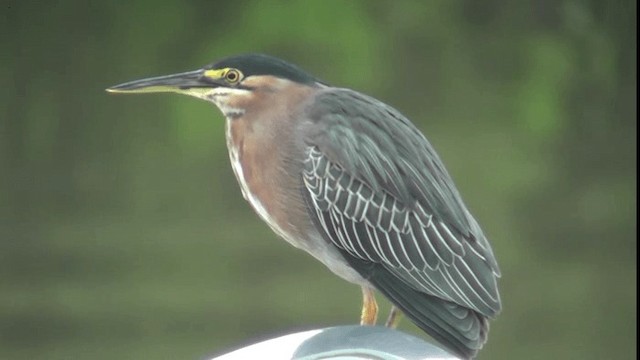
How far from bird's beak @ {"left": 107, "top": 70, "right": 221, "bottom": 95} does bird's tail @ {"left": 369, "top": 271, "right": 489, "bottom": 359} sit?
0.30m

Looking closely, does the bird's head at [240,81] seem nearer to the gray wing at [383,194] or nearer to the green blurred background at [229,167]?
the gray wing at [383,194]

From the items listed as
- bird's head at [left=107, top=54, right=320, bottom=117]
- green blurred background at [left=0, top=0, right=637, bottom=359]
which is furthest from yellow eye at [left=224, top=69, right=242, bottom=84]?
green blurred background at [left=0, top=0, right=637, bottom=359]

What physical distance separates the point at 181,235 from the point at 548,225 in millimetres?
1211

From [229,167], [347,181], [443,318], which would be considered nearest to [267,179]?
[347,181]

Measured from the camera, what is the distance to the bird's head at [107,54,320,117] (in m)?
1.61

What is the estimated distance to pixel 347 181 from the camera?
1.71 m

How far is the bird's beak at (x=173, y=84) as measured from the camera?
5.05 ft

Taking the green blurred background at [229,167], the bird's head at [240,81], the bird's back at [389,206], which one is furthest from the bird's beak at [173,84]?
the green blurred background at [229,167]

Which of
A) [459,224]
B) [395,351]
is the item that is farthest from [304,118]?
[395,351]

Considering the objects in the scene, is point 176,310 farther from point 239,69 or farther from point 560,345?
point 239,69

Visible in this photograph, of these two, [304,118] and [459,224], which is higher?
[304,118]

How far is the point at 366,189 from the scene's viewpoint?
1.71 metres

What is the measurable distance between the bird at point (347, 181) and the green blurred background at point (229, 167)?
2.90 m

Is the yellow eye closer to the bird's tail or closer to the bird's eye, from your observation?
the bird's eye
